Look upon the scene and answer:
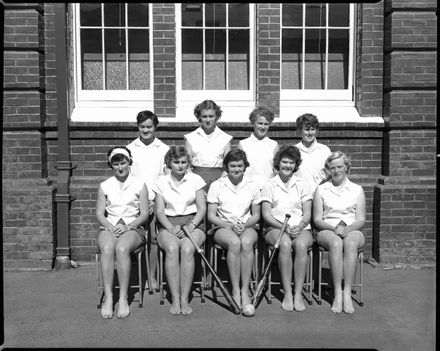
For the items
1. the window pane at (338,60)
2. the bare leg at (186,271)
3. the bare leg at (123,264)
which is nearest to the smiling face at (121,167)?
the bare leg at (123,264)

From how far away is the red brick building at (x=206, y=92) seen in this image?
6.17 metres

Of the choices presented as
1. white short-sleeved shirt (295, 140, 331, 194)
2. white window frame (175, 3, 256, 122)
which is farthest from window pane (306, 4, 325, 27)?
white short-sleeved shirt (295, 140, 331, 194)

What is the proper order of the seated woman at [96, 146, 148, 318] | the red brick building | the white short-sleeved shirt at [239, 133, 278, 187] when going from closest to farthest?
1. the seated woman at [96, 146, 148, 318]
2. the white short-sleeved shirt at [239, 133, 278, 187]
3. the red brick building

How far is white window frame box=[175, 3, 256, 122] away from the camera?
21.4ft

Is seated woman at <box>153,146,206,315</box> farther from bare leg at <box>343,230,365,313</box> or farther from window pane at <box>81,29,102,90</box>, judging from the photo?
window pane at <box>81,29,102,90</box>

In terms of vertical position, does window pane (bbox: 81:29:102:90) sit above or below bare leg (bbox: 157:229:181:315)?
above

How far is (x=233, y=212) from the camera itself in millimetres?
4887

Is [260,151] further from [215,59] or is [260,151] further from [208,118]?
[215,59]

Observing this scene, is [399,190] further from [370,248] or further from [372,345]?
[372,345]

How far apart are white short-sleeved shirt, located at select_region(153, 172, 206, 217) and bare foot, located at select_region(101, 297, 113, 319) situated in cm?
92

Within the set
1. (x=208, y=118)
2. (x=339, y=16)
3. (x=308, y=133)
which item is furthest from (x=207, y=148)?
(x=339, y=16)

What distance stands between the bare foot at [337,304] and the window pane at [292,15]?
138 inches

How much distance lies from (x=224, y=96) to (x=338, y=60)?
150 centimetres

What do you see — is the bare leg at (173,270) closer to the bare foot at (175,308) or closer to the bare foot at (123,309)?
the bare foot at (175,308)
